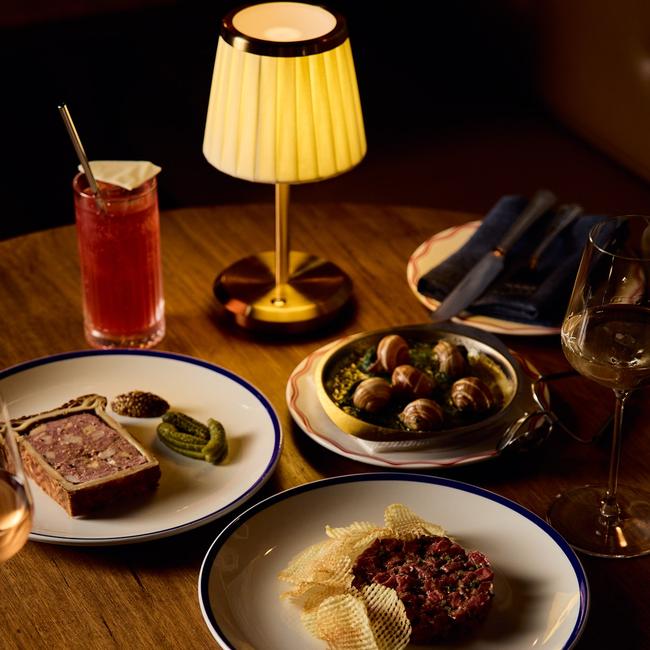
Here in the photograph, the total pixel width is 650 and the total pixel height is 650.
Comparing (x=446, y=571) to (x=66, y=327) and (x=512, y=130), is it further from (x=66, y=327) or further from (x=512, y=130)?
(x=512, y=130)

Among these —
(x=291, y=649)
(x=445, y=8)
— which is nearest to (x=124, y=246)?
(x=291, y=649)

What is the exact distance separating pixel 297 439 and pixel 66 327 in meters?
0.41

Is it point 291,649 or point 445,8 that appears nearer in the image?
point 291,649

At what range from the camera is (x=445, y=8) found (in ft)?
10.6

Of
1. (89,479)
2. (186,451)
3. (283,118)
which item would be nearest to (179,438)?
(186,451)

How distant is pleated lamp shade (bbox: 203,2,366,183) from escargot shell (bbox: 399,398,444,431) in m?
0.37

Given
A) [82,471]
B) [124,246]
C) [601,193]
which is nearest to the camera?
[82,471]

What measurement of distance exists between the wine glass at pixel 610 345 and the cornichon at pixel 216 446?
36cm

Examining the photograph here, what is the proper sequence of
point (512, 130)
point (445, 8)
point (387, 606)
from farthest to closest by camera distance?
point (445, 8), point (512, 130), point (387, 606)

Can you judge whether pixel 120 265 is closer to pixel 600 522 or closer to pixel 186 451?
pixel 186 451

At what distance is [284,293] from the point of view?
1523 mm

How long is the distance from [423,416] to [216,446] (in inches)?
9.2

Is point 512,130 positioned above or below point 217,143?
below

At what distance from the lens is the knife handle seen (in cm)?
161
